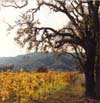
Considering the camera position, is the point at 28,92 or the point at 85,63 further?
the point at 85,63

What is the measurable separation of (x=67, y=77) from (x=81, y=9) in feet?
86.0

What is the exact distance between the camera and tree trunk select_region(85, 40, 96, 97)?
29922mm

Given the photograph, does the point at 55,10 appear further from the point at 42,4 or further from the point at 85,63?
the point at 85,63

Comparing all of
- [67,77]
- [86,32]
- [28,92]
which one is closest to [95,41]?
[86,32]

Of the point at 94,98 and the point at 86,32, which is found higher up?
the point at 86,32

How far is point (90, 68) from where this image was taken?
3034cm

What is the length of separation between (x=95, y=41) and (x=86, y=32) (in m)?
0.86

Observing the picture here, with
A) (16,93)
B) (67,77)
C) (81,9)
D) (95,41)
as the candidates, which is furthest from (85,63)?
(67,77)

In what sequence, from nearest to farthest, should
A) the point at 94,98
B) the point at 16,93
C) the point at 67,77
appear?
the point at 16,93, the point at 94,98, the point at 67,77

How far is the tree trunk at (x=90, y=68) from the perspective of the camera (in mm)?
29922

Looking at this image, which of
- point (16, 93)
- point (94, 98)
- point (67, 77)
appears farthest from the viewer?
point (67, 77)

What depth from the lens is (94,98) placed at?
2900 cm

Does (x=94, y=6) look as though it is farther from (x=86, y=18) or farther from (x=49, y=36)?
(x=49, y=36)

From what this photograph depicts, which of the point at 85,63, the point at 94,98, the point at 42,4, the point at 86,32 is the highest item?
the point at 42,4
